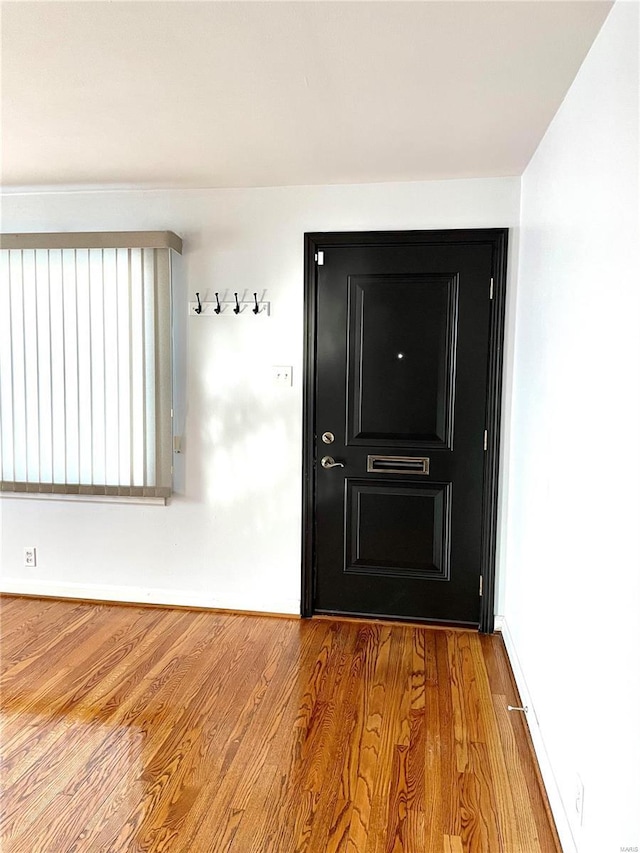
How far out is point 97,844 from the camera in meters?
1.78

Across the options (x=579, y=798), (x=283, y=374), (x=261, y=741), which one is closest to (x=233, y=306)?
(x=283, y=374)

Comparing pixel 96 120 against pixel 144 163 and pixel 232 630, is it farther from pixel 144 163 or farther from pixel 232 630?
pixel 232 630

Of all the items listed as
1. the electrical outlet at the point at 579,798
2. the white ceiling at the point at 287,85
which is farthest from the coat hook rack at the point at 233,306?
the electrical outlet at the point at 579,798

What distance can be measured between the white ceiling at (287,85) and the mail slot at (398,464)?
1470 millimetres

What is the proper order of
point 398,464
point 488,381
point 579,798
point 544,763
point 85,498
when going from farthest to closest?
point 85,498, point 398,464, point 488,381, point 544,763, point 579,798

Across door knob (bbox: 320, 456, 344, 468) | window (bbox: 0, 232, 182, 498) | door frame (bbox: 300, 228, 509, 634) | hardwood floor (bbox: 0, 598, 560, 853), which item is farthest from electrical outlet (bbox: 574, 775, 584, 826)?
window (bbox: 0, 232, 182, 498)

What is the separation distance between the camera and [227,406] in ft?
11.4

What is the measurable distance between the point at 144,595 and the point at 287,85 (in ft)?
9.24

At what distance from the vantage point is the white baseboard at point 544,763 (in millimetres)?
1754

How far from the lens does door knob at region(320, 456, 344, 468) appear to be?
11.1 ft

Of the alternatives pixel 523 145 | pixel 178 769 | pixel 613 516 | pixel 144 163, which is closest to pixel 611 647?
pixel 613 516

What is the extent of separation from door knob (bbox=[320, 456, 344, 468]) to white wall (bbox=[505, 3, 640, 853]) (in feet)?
3.67

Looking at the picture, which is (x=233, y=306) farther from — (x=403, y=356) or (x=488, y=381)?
(x=488, y=381)

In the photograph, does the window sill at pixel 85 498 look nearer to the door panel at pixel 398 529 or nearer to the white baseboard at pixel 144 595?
the white baseboard at pixel 144 595
